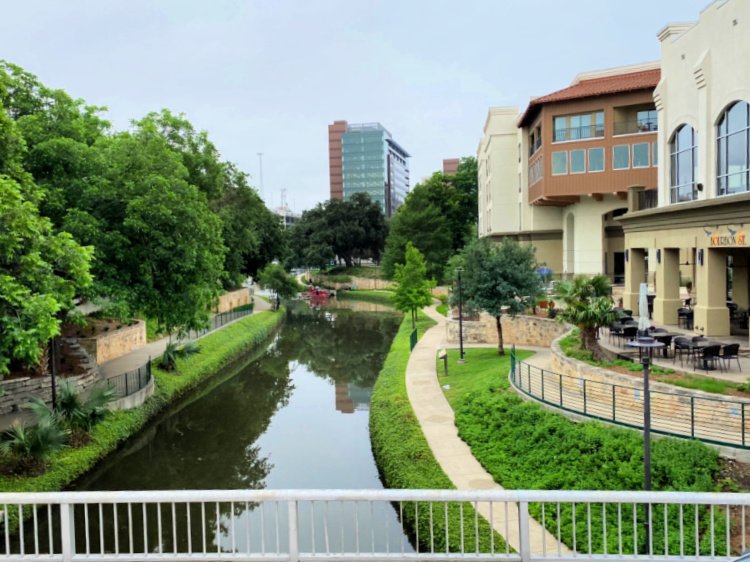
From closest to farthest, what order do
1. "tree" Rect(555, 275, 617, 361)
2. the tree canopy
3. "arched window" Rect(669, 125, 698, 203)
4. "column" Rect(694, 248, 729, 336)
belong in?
1. "tree" Rect(555, 275, 617, 361)
2. "column" Rect(694, 248, 729, 336)
3. "arched window" Rect(669, 125, 698, 203)
4. the tree canopy

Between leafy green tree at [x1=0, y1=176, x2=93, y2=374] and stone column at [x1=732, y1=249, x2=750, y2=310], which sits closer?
leafy green tree at [x1=0, y1=176, x2=93, y2=374]

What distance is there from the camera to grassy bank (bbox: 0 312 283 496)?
13961 mm

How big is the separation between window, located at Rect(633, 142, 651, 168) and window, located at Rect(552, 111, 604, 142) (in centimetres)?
219

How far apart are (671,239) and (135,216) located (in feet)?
57.2

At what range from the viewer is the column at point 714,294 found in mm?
18406

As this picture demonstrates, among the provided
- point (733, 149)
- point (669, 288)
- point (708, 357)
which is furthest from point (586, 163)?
point (708, 357)

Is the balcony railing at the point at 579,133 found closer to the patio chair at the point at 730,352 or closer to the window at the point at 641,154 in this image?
the window at the point at 641,154

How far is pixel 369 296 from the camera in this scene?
72688 millimetres

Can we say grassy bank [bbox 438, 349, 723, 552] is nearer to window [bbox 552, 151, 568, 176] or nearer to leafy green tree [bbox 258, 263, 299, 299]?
window [bbox 552, 151, 568, 176]

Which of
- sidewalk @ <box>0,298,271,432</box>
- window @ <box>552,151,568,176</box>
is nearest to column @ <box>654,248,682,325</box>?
window @ <box>552,151,568,176</box>

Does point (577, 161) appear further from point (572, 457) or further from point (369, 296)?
point (369, 296)

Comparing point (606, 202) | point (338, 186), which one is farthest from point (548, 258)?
point (338, 186)

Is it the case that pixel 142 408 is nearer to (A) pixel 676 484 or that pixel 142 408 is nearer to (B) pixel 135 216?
(B) pixel 135 216

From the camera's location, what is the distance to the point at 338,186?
17612 cm
